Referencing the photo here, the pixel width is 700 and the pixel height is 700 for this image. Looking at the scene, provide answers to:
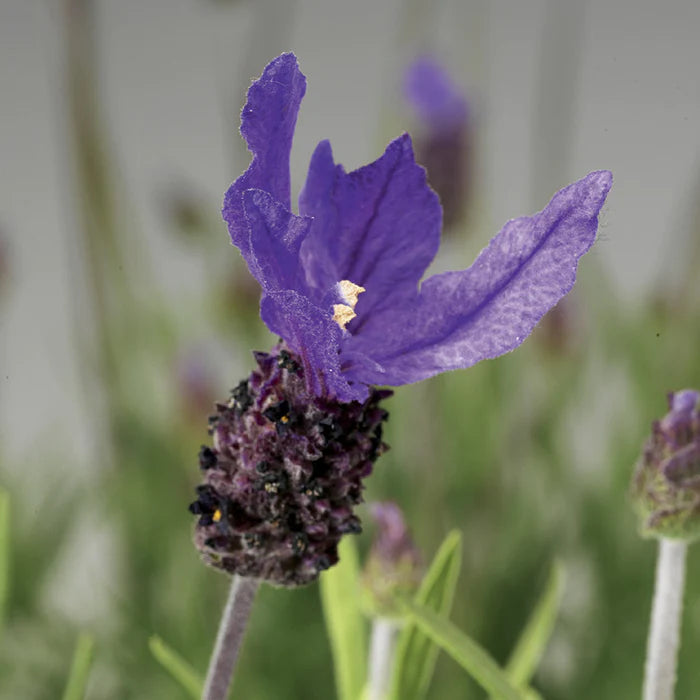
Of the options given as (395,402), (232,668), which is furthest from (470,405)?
(232,668)

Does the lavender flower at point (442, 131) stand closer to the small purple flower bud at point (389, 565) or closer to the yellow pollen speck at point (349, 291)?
the small purple flower bud at point (389, 565)

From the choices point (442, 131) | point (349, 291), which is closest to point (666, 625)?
point (349, 291)

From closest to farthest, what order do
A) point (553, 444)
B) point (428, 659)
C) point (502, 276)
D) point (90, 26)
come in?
point (502, 276) → point (428, 659) → point (90, 26) → point (553, 444)

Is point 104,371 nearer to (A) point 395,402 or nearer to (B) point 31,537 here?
(B) point 31,537

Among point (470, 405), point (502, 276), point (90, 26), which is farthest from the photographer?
point (470, 405)

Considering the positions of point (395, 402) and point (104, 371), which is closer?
point (104, 371)

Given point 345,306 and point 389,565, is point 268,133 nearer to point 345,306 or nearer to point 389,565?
point 345,306

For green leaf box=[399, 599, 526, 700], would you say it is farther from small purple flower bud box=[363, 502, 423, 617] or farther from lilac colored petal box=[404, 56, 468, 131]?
lilac colored petal box=[404, 56, 468, 131]
